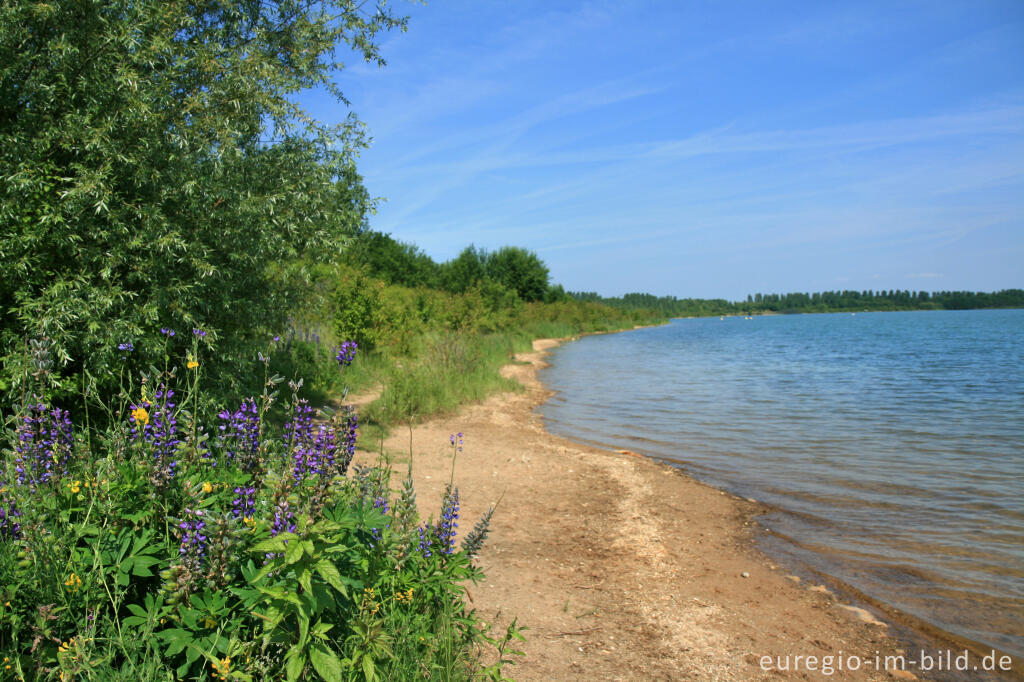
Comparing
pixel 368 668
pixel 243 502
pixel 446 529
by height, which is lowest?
pixel 368 668

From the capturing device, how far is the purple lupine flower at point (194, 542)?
221 cm

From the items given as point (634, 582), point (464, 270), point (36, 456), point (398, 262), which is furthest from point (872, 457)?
point (464, 270)

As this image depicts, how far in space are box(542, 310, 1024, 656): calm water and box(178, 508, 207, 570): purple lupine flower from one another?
17.0 ft

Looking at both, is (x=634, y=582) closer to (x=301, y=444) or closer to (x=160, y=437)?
(x=301, y=444)

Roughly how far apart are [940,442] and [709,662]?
9.57m

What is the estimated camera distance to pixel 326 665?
81.4 inches

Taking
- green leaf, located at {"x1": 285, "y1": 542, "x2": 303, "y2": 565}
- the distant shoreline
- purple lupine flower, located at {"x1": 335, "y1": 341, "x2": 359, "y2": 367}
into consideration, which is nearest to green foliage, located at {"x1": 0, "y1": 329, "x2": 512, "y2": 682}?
green leaf, located at {"x1": 285, "y1": 542, "x2": 303, "y2": 565}

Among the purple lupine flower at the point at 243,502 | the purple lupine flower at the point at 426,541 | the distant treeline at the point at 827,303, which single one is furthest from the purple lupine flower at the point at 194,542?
the distant treeline at the point at 827,303

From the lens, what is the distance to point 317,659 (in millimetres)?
2076

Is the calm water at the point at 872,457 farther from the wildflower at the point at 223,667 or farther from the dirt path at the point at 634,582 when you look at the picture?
the wildflower at the point at 223,667

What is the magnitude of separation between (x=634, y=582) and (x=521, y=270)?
182 ft

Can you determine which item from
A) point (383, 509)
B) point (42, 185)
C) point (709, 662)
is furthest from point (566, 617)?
point (42, 185)

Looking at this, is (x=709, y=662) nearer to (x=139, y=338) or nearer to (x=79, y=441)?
(x=79, y=441)

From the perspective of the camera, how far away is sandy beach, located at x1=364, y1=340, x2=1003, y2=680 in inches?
153
